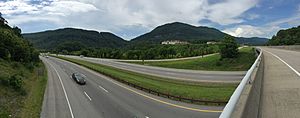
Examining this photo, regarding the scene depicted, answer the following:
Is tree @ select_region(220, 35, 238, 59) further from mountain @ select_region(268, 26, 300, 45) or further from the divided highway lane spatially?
the divided highway lane

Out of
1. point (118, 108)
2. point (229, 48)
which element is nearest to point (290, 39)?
point (229, 48)

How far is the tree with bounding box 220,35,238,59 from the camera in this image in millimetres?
76875

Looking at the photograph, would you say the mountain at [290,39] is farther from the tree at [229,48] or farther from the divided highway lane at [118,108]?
the divided highway lane at [118,108]

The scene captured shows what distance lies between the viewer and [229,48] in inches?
3054

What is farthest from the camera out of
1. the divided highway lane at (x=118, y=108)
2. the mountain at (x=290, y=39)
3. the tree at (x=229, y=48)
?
the mountain at (x=290, y=39)

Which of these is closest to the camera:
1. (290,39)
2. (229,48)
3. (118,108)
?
(118,108)

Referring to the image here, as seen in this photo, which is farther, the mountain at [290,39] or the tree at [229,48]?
the mountain at [290,39]

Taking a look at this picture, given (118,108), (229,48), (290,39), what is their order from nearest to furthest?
(118,108) → (229,48) → (290,39)

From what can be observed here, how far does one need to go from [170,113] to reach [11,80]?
2076cm

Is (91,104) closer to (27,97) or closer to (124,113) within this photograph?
(124,113)

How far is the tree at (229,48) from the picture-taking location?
3027 inches

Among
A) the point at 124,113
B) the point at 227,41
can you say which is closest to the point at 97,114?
the point at 124,113

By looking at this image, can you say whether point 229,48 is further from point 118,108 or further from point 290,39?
point 118,108

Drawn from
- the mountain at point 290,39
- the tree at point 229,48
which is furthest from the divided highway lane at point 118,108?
the mountain at point 290,39
